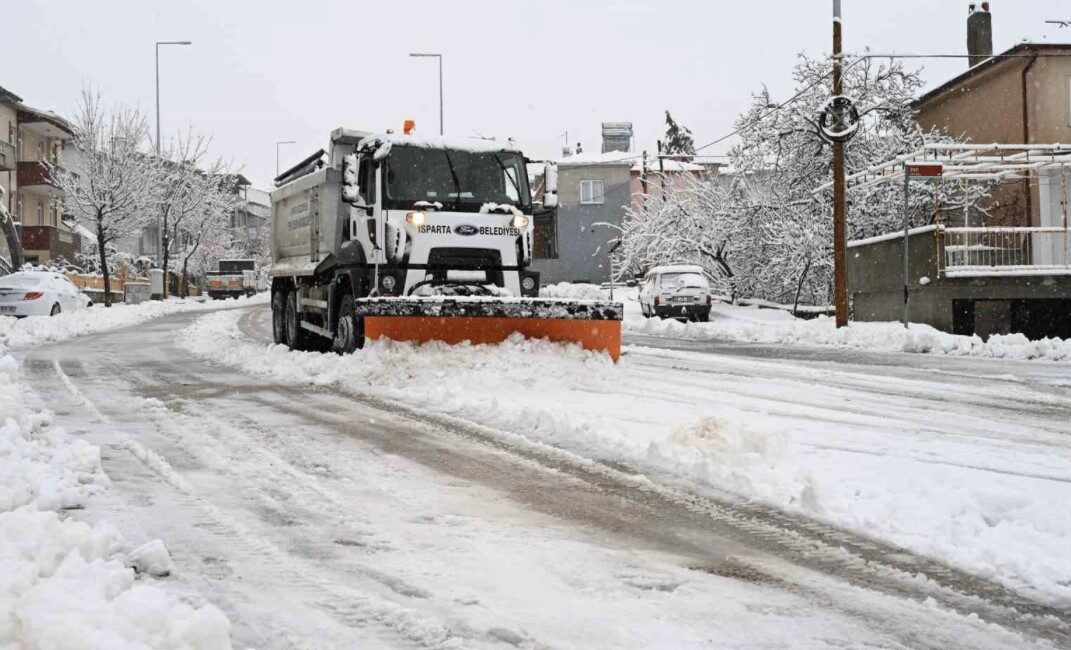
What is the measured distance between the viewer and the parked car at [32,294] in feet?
83.7

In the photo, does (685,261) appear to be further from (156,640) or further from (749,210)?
(156,640)

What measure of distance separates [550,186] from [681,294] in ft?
60.3

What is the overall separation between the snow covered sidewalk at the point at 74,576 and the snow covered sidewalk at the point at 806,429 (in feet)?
9.50

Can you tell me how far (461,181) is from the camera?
12.7m

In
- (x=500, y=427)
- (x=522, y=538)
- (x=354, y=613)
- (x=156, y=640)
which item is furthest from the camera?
(x=500, y=427)

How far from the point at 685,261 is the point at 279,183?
23.0 metres

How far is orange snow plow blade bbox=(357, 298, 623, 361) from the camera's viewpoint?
11.0 meters

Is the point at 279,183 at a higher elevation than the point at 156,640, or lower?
higher

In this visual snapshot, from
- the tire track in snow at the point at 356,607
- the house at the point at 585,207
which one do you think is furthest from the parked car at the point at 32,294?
the house at the point at 585,207

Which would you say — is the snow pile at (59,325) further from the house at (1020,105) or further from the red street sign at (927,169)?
the house at (1020,105)

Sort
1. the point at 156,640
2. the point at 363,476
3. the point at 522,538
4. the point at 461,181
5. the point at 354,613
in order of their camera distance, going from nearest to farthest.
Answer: the point at 156,640
the point at 354,613
the point at 522,538
the point at 363,476
the point at 461,181

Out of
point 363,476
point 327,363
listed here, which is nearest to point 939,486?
point 363,476

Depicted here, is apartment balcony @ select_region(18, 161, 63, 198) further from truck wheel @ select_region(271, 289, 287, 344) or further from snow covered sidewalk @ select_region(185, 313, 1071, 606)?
snow covered sidewalk @ select_region(185, 313, 1071, 606)

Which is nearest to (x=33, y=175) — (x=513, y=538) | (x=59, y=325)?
(x=59, y=325)
